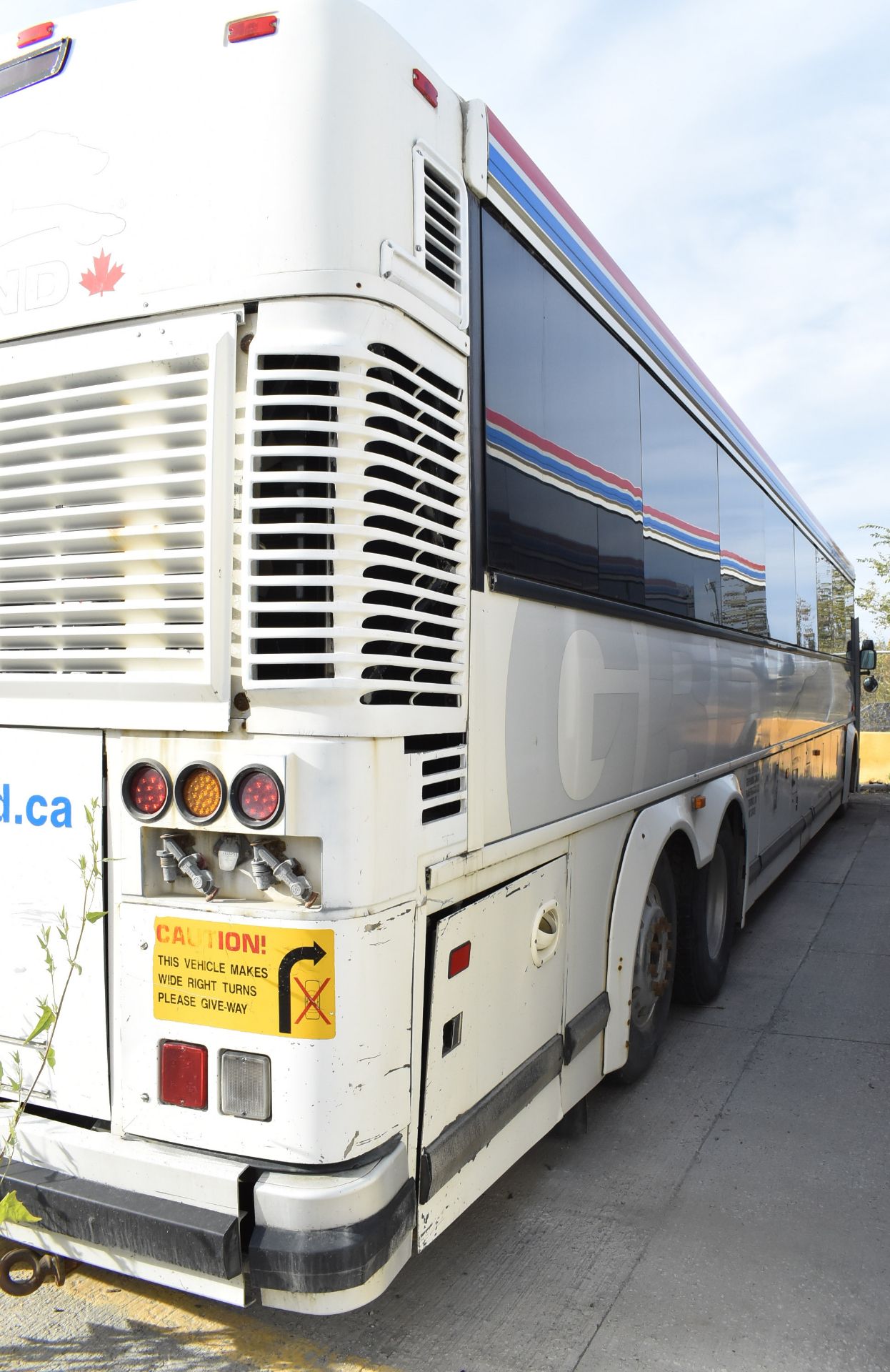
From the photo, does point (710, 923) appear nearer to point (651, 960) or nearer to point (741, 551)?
point (651, 960)

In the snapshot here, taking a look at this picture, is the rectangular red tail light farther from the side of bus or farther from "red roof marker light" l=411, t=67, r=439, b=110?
"red roof marker light" l=411, t=67, r=439, b=110

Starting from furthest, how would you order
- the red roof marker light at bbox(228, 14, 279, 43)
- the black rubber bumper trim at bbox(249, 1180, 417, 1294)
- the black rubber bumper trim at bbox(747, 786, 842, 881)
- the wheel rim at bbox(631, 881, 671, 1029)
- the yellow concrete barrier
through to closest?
the yellow concrete barrier < the black rubber bumper trim at bbox(747, 786, 842, 881) < the wheel rim at bbox(631, 881, 671, 1029) < the red roof marker light at bbox(228, 14, 279, 43) < the black rubber bumper trim at bbox(249, 1180, 417, 1294)

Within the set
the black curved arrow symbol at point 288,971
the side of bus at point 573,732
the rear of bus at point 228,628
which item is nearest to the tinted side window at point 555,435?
the side of bus at point 573,732

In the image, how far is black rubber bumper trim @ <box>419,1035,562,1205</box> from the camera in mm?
2584

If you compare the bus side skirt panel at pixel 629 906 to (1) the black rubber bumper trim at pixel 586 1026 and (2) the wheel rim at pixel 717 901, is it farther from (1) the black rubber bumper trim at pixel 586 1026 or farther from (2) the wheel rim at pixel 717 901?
(2) the wheel rim at pixel 717 901

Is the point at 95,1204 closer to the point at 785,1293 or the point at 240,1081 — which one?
the point at 240,1081

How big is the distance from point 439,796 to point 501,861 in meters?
0.44

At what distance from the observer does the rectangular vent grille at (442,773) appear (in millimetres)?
2568

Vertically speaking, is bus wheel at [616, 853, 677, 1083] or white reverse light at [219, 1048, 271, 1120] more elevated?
white reverse light at [219, 1048, 271, 1120]

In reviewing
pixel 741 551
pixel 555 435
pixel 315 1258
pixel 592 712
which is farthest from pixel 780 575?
pixel 315 1258

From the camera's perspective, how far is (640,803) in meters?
4.23

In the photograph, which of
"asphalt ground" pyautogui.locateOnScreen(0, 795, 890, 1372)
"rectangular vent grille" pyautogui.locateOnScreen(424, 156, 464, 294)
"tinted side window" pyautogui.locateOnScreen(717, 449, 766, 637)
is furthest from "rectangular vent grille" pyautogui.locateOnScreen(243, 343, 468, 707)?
"tinted side window" pyautogui.locateOnScreen(717, 449, 766, 637)

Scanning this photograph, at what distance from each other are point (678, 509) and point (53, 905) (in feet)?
11.5

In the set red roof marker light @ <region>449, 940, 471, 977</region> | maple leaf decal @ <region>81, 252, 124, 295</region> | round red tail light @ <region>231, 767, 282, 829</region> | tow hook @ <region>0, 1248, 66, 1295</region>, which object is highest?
maple leaf decal @ <region>81, 252, 124, 295</region>
